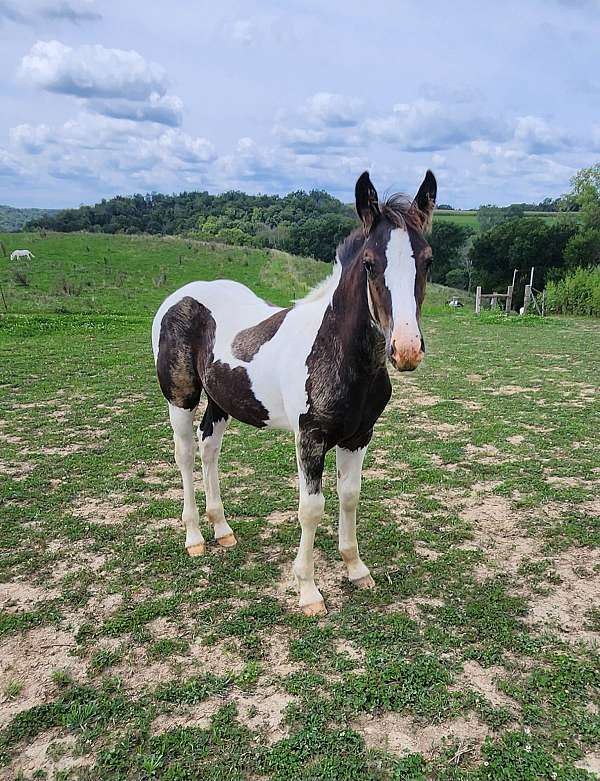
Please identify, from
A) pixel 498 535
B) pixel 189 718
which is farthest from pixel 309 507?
pixel 498 535

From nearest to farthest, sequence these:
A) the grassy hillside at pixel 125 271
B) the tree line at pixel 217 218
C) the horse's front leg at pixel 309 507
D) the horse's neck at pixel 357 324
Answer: the horse's neck at pixel 357 324 → the horse's front leg at pixel 309 507 → the grassy hillside at pixel 125 271 → the tree line at pixel 217 218

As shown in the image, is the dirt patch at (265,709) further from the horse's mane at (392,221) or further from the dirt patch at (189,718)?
the horse's mane at (392,221)

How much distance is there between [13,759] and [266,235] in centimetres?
4691

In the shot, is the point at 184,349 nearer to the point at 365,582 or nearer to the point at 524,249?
the point at 365,582

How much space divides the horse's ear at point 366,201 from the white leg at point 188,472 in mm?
2185

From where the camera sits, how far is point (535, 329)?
54.6 ft

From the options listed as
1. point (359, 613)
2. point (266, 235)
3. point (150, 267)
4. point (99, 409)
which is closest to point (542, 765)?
point (359, 613)

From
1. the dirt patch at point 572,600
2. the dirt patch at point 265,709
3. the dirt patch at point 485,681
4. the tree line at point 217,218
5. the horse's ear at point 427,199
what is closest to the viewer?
Answer: the dirt patch at point 265,709

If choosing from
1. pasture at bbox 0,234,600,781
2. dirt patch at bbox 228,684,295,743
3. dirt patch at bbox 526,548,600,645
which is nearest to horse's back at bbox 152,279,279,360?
pasture at bbox 0,234,600,781

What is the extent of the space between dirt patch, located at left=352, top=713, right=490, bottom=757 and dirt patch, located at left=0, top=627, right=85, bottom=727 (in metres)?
1.56

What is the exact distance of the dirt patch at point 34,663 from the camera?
2.63 metres

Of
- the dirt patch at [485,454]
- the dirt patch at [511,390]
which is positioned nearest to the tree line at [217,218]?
the dirt patch at [511,390]

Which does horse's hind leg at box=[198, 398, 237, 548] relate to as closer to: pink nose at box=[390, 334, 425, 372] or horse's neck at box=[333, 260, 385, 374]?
horse's neck at box=[333, 260, 385, 374]

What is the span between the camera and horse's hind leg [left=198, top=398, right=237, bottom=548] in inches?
166
